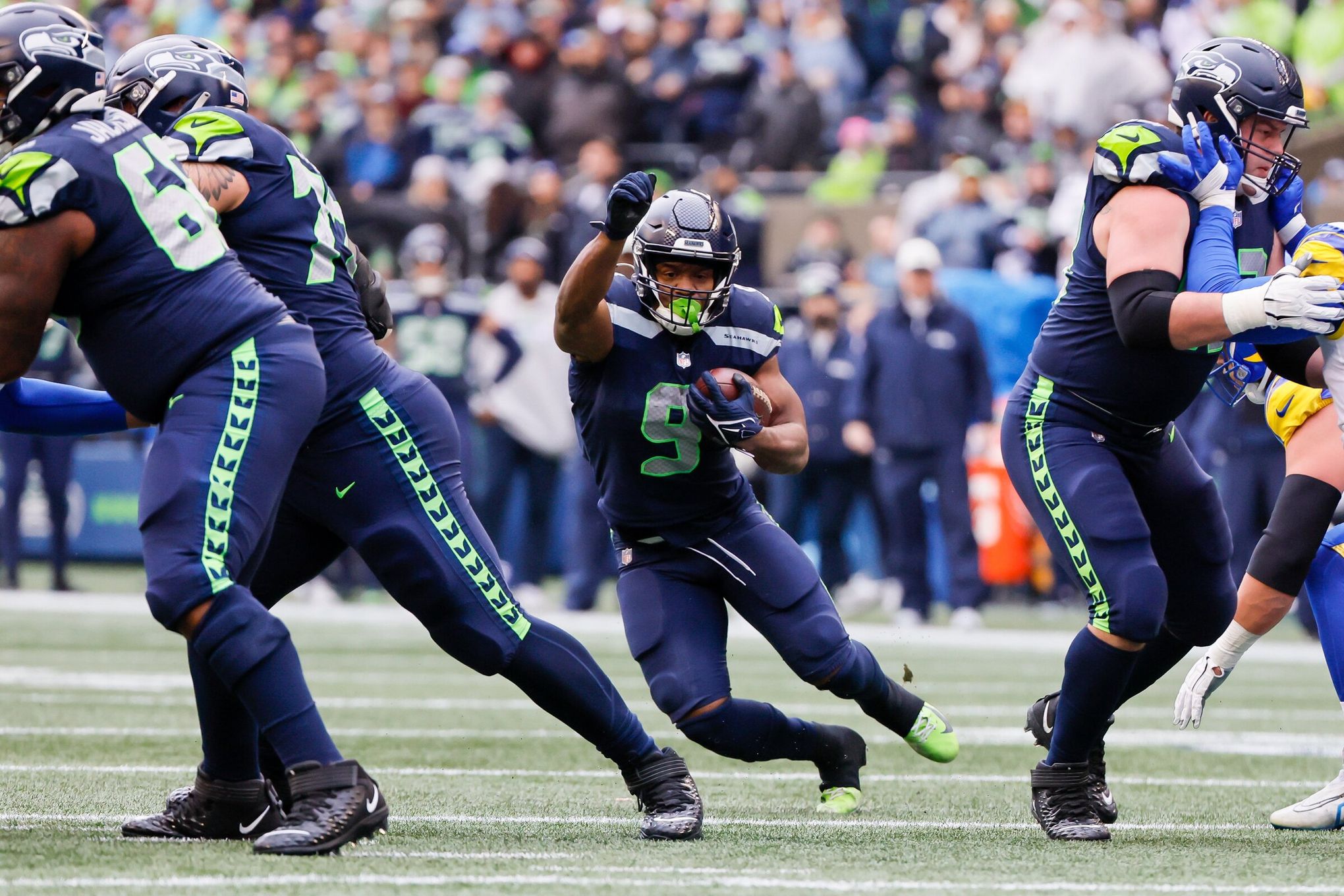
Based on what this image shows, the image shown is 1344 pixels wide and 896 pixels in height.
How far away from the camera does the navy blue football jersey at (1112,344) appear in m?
4.70

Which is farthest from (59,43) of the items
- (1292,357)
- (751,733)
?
(1292,357)

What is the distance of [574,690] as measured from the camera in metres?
4.62

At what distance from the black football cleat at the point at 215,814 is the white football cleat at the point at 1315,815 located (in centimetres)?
252

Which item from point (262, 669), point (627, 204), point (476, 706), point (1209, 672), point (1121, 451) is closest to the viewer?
point (262, 669)

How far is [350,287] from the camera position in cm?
474

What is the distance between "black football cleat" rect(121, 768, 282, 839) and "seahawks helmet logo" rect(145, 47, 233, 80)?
5.51 feet

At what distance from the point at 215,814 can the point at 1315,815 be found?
8.95 feet

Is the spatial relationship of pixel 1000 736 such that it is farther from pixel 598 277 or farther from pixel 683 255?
pixel 598 277

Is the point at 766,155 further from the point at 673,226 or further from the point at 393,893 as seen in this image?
the point at 393,893

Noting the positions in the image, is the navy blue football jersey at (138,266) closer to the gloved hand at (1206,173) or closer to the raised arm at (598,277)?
the raised arm at (598,277)

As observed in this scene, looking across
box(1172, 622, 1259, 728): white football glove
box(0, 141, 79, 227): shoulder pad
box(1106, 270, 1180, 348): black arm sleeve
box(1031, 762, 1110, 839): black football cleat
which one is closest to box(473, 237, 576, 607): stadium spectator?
box(1172, 622, 1259, 728): white football glove

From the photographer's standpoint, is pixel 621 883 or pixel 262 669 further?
pixel 262 669

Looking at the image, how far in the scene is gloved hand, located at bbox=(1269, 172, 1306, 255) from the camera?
4.94 metres

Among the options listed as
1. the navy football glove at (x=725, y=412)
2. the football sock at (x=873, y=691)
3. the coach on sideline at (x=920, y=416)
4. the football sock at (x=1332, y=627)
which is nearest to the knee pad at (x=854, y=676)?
the football sock at (x=873, y=691)
